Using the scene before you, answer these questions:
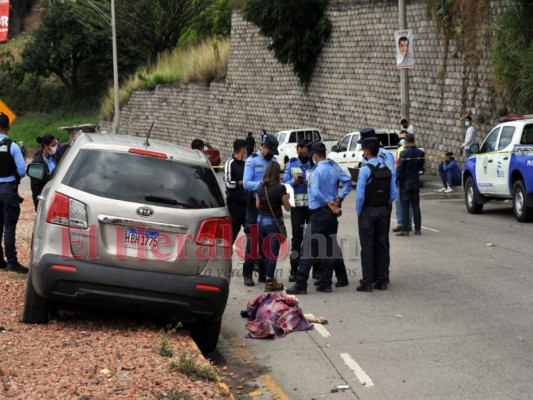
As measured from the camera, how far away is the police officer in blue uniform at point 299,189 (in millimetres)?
13336

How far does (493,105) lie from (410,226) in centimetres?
1336

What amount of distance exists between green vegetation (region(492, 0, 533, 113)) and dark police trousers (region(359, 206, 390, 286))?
1659cm

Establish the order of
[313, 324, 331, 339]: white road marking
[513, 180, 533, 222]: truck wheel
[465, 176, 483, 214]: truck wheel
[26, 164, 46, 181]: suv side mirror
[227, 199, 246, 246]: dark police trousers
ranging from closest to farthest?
[313, 324, 331, 339]: white road marking → [26, 164, 46, 181]: suv side mirror → [227, 199, 246, 246]: dark police trousers → [513, 180, 533, 222]: truck wheel → [465, 176, 483, 214]: truck wheel

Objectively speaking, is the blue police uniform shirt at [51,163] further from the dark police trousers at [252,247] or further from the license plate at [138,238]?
the license plate at [138,238]

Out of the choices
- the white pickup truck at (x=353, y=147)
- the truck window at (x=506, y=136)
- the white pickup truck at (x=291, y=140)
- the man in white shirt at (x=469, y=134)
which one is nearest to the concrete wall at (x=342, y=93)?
the man in white shirt at (x=469, y=134)

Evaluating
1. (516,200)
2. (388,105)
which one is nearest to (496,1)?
(388,105)

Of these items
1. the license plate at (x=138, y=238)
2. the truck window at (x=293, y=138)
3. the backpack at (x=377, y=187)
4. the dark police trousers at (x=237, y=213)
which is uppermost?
the truck window at (x=293, y=138)

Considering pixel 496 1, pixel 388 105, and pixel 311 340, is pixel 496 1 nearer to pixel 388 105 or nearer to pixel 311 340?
pixel 388 105

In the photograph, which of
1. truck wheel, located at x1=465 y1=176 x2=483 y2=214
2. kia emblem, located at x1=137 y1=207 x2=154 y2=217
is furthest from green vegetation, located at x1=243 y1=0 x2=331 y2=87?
kia emblem, located at x1=137 y1=207 x2=154 y2=217

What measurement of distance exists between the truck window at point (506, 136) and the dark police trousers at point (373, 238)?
896 centimetres

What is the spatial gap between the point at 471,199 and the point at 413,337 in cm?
1301

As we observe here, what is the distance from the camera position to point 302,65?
44281mm

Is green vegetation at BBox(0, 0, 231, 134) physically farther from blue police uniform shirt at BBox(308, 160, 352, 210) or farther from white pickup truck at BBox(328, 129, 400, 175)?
blue police uniform shirt at BBox(308, 160, 352, 210)

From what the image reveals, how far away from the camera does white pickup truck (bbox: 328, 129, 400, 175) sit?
104 ft
